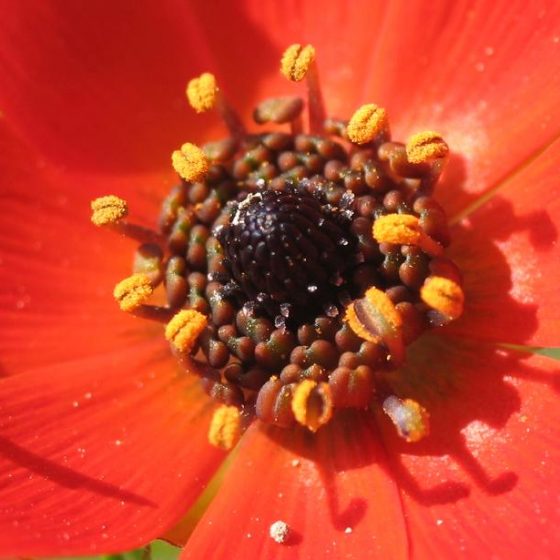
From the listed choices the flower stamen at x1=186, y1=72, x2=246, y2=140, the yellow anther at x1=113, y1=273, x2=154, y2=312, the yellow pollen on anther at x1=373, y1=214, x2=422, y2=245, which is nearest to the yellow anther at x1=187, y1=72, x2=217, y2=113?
the flower stamen at x1=186, y1=72, x2=246, y2=140

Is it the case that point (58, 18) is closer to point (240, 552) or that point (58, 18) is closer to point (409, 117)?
point (409, 117)

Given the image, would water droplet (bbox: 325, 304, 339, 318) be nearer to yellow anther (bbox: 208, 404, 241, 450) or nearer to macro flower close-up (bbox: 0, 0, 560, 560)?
macro flower close-up (bbox: 0, 0, 560, 560)

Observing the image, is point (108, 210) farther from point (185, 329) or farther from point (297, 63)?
point (297, 63)

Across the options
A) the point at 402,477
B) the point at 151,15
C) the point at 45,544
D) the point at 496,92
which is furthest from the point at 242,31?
the point at 45,544

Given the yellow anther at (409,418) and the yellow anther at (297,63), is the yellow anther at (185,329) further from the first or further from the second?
the yellow anther at (297,63)

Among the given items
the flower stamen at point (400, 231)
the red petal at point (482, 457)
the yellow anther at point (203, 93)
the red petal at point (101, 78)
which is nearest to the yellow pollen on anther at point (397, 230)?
the flower stamen at point (400, 231)

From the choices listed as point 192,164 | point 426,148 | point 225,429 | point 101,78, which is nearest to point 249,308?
point 225,429
